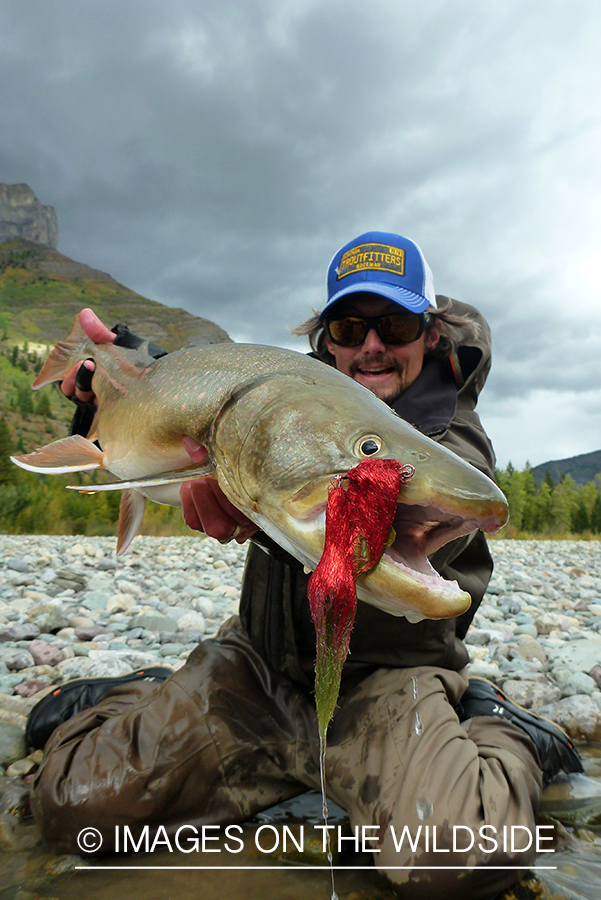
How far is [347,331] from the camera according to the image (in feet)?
10.1

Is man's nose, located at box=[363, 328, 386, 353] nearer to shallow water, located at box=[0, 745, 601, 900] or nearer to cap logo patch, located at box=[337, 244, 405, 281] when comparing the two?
cap logo patch, located at box=[337, 244, 405, 281]

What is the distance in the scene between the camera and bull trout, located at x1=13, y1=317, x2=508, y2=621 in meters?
1.27

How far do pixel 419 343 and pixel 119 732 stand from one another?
2217 millimetres

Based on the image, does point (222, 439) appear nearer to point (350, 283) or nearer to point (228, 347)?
point (228, 347)

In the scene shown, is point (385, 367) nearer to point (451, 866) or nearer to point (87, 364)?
point (87, 364)

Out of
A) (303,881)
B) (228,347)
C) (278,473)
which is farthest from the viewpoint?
(228,347)

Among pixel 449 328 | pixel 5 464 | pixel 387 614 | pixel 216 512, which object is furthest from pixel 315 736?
pixel 5 464

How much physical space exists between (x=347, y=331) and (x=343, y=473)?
1.79 m

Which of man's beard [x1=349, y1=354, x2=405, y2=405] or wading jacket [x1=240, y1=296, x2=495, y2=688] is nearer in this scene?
wading jacket [x1=240, y1=296, x2=495, y2=688]

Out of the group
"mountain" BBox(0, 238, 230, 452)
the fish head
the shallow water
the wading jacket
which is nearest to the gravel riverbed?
the shallow water

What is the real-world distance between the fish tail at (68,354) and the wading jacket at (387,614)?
152 cm

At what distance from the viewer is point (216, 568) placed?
782 centimetres

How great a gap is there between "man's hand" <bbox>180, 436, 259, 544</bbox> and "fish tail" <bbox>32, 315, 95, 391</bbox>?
4.83 ft

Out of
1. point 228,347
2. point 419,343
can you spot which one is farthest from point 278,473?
point 419,343
